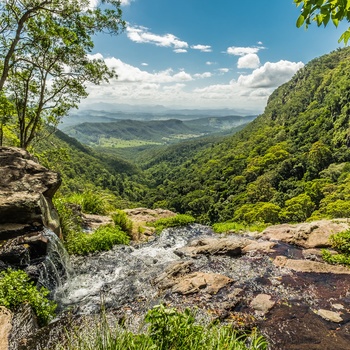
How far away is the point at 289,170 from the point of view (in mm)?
84000

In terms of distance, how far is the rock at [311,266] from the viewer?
9.02 m

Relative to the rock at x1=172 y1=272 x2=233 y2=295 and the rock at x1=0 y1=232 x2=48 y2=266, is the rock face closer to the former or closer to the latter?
the rock at x1=0 y1=232 x2=48 y2=266

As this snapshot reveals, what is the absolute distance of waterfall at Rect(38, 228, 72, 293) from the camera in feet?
25.2

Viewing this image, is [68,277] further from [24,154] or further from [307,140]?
[307,140]

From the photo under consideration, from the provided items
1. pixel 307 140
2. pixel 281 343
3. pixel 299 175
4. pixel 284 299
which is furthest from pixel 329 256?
pixel 307 140

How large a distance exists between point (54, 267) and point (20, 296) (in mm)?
2359

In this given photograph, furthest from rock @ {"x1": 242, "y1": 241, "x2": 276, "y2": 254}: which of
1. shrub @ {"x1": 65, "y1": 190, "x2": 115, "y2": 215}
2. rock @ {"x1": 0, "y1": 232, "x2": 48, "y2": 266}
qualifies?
→ shrub @ {"x1": 65, "y1": 190, "x2": 115, "y2": 215}

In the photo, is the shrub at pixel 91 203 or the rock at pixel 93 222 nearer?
the rock at pixel 93 222

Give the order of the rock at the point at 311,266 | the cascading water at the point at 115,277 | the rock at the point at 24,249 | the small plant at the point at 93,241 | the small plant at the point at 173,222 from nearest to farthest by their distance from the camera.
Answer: the rock at the point at 24,249, the cascading water at the point at 115,277, the rock at the point at 311,266, the small plant at the point at 93,241, the small plant at the point at 173,222

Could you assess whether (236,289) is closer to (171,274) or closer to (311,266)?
(171,274)

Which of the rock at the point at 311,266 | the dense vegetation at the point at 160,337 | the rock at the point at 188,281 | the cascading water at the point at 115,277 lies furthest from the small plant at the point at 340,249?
the dense vegetation at the point at 160,337

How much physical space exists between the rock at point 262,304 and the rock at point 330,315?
3.68ft

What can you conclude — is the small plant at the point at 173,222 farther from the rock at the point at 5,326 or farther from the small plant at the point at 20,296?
the rock at the point at 5,326

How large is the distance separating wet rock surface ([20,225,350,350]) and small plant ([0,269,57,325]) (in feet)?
3.17
